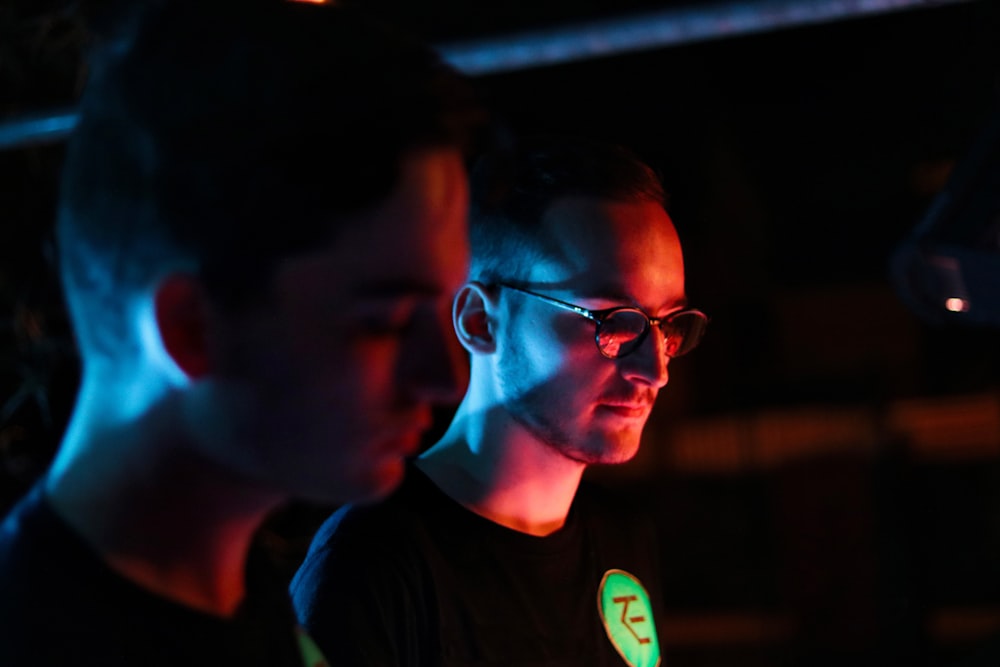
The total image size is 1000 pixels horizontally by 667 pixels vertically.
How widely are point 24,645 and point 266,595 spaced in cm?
22

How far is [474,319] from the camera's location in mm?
1578

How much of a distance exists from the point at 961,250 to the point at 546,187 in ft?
3.51

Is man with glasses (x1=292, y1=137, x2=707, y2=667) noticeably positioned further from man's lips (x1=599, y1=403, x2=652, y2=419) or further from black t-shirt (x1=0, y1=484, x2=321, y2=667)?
black t-shirt (x1=0, y1=484, x2=321, y2=667)

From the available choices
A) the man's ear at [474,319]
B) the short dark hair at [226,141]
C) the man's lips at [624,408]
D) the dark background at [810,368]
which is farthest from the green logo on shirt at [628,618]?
the dark background at [810,368]

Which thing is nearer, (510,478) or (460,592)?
(460,592)

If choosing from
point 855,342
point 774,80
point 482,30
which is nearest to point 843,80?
point 774,80

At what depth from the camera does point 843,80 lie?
9.27m

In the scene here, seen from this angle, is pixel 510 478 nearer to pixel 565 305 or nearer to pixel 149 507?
pixel 565 305

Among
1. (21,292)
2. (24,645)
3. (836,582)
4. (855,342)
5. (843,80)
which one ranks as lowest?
(855,342)

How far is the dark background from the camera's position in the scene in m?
7.06

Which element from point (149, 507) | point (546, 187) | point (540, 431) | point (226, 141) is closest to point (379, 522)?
point (540, 431)

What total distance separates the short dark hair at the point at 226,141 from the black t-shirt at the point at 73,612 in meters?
0.18

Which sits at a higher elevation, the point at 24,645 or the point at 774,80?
the point at 24,645

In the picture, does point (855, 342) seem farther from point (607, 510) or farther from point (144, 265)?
point (144, 265)
